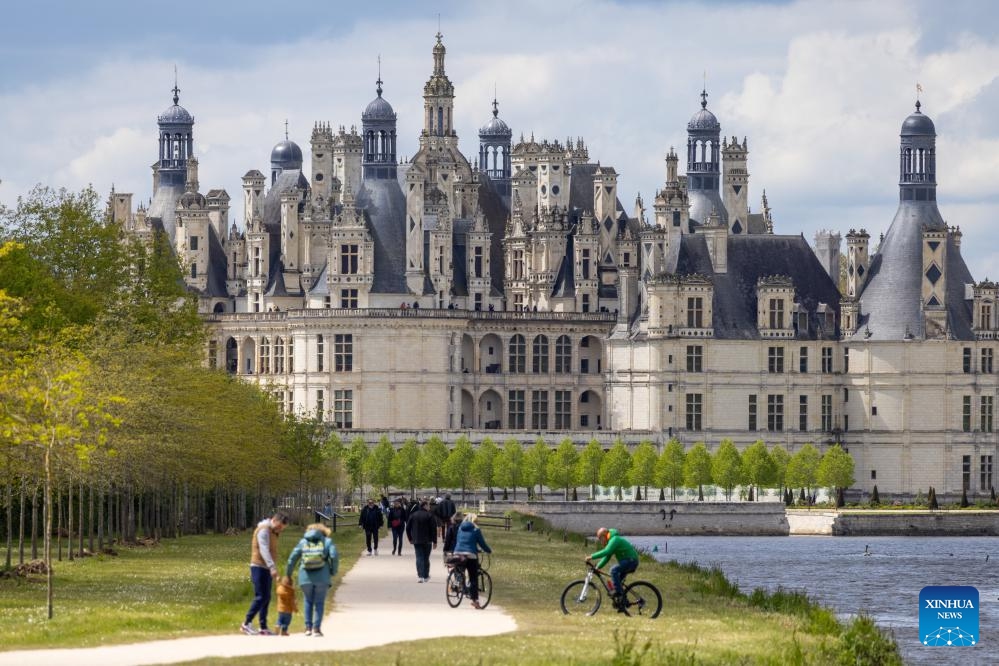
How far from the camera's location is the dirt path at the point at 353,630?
3650 cm

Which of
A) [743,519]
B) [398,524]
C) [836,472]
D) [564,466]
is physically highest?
[564,466]

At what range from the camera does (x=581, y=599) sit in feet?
147

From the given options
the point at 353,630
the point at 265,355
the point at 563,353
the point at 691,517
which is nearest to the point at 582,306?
the point at 563,353

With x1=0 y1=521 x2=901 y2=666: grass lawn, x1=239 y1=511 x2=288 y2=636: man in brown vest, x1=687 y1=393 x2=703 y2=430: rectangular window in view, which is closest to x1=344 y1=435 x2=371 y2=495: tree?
x1=687 y1=393 x2=703 y2=430: rectangular window

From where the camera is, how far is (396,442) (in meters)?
132

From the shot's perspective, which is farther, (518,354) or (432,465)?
(518,354)

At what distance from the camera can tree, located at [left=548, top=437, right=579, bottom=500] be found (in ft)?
406

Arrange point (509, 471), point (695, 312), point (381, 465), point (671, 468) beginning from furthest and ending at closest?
point (695, 312) → point (381, 465) → point (509, 471) → point (671, 468)

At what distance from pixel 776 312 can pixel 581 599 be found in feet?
291

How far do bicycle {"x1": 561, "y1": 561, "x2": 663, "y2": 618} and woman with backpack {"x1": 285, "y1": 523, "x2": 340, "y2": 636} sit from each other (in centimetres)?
592

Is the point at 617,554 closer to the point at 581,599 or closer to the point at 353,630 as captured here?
the point at 581,599

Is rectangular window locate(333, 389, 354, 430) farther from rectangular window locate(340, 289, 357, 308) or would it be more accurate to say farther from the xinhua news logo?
the xinhua news logo

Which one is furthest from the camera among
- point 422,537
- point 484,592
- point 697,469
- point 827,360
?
point 827,360

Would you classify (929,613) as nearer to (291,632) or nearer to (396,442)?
(291,632)
